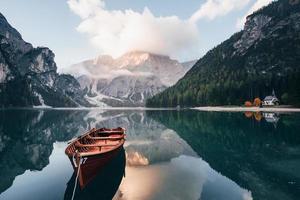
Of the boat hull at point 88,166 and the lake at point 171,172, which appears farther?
the boat hull at point 88,166

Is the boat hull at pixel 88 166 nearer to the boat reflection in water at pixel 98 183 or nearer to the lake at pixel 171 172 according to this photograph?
the boat reflection in water at pixel 98 183

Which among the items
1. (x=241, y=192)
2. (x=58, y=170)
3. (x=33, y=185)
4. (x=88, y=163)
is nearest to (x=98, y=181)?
(x=88, y=163)

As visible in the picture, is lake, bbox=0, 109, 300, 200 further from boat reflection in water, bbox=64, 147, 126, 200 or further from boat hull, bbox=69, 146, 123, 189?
boat hull, bbox=69, 146, 123, 189

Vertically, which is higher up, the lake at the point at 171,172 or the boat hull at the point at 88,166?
the boat hull at the point at 88,166

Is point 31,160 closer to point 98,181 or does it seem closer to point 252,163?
point 98,181

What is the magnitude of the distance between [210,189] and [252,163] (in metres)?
10.2

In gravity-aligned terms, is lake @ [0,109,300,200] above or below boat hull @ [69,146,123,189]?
below

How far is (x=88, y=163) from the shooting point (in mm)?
22516

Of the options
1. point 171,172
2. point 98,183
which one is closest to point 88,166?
point 98,183

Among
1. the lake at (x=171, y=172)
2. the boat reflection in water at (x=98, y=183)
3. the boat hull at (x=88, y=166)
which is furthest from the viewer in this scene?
the boat hull at (x=88, y=166)

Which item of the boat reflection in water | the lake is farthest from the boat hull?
the lake

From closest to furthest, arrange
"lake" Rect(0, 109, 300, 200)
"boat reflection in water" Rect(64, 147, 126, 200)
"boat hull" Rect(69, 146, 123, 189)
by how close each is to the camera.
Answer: "boat reflection in water" Rect(64, 147, 126, 200)
"lake" Rect(0, 109, 300, 200)
"boat hull" Rect(69, 146, 123, 189)

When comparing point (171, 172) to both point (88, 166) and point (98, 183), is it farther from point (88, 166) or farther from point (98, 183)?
point (88, 166)

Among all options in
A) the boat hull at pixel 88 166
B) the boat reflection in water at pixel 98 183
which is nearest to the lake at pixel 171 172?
the boat reflection in water at pixel 98 183
